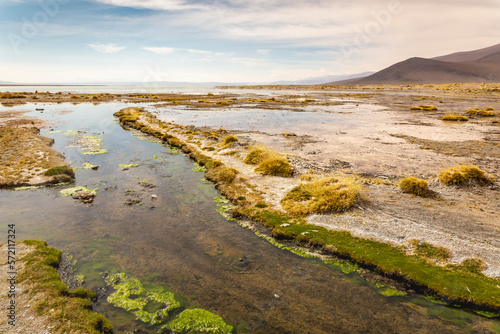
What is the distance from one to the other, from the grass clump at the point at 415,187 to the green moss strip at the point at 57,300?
18313mm

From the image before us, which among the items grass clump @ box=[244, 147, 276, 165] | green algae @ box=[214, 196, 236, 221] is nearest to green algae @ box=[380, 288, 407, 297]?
green algae @ box=[214, 196, 236, 221]

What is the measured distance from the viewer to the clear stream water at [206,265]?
8805mm

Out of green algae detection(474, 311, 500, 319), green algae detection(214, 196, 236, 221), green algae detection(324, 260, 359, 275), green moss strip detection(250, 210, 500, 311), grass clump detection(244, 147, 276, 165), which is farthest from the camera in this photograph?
grass clump detection(244, 147, 276, 165)

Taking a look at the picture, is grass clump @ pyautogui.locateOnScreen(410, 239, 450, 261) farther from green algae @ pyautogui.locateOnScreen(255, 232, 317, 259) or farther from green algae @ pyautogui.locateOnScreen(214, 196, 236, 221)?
green algae @ pyautogui.locateOnScreen(214, 196, 236, 221)

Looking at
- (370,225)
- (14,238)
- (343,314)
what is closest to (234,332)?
(343,314)

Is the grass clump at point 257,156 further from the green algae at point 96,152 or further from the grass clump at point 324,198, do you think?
the green algae at point 96,152

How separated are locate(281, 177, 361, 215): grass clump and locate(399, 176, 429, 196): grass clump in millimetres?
3949

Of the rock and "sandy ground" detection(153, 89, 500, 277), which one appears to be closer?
"sandy ground" detection(153, 89, 500, 277)

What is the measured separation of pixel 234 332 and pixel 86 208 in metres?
13.9

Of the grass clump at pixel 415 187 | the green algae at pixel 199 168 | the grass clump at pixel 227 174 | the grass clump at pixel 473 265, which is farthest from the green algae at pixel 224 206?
the grass clump at pixel 415 187

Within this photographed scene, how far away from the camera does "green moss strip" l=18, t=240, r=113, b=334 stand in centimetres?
805

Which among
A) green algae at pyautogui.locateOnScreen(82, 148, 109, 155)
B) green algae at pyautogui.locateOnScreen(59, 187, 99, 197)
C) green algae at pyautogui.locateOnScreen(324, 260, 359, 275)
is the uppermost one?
green algae at pyautogui.locateOnScreen(82, 148, 109, 155)

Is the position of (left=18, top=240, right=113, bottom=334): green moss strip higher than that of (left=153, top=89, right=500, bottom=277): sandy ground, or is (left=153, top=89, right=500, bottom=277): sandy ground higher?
(left=153, top=89, right=500, bottom=277): sandy ground

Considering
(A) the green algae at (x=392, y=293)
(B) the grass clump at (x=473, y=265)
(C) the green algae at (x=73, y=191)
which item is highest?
(C) the green algae at (x=73, y=191)
